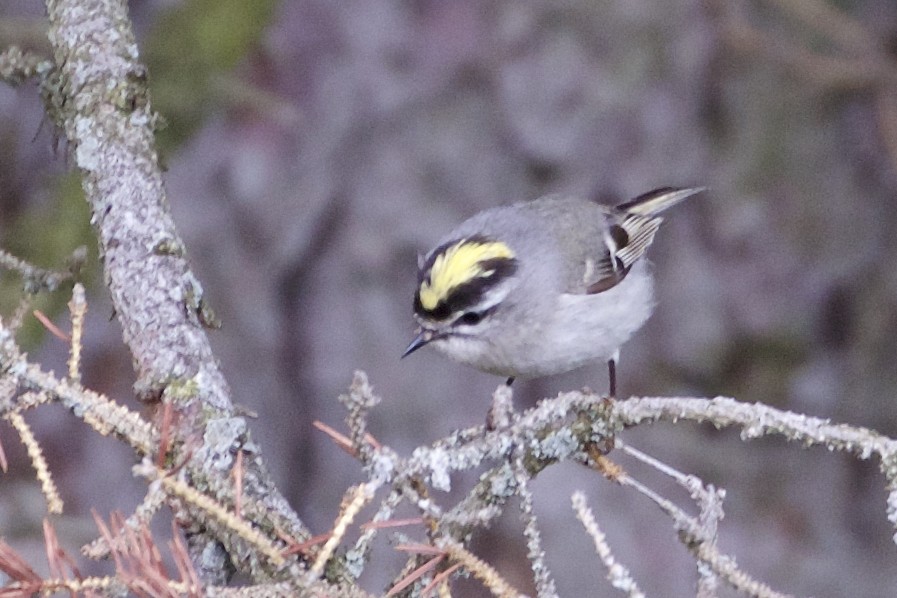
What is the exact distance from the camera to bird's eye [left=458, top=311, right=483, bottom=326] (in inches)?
97.1

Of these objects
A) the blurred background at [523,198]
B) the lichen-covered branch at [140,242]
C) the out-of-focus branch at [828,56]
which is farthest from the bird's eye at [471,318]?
the out-of-focus branch at [828,56]

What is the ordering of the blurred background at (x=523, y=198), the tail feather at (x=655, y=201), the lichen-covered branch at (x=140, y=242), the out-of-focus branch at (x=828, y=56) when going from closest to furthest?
the lichen-covered branch at (x=140, y=242), the tail feather at (x=655, y=201), the out-of-focus branch at (x=828, y=56), the blurred background at (x=523, y=198)

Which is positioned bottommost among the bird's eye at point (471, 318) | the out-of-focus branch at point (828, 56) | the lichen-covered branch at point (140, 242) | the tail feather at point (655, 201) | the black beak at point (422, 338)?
the lichen-covered branch at point (140, 242)

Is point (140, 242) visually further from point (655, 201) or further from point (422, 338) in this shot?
point (655, 201)

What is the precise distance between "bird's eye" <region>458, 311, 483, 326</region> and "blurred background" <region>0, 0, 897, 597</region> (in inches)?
49.5

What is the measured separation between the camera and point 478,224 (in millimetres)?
2777

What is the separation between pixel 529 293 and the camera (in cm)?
263

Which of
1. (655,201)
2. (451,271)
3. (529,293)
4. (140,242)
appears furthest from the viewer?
(655,201)

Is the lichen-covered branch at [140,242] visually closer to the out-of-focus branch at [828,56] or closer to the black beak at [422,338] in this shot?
the black beak at [422,338]

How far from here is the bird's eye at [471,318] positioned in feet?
8.09

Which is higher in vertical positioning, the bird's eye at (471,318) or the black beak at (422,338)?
the bird's eye at (471,318)

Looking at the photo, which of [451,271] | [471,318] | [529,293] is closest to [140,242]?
[451,271]

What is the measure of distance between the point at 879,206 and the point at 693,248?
2.51 ft

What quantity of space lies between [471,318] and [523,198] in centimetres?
137
